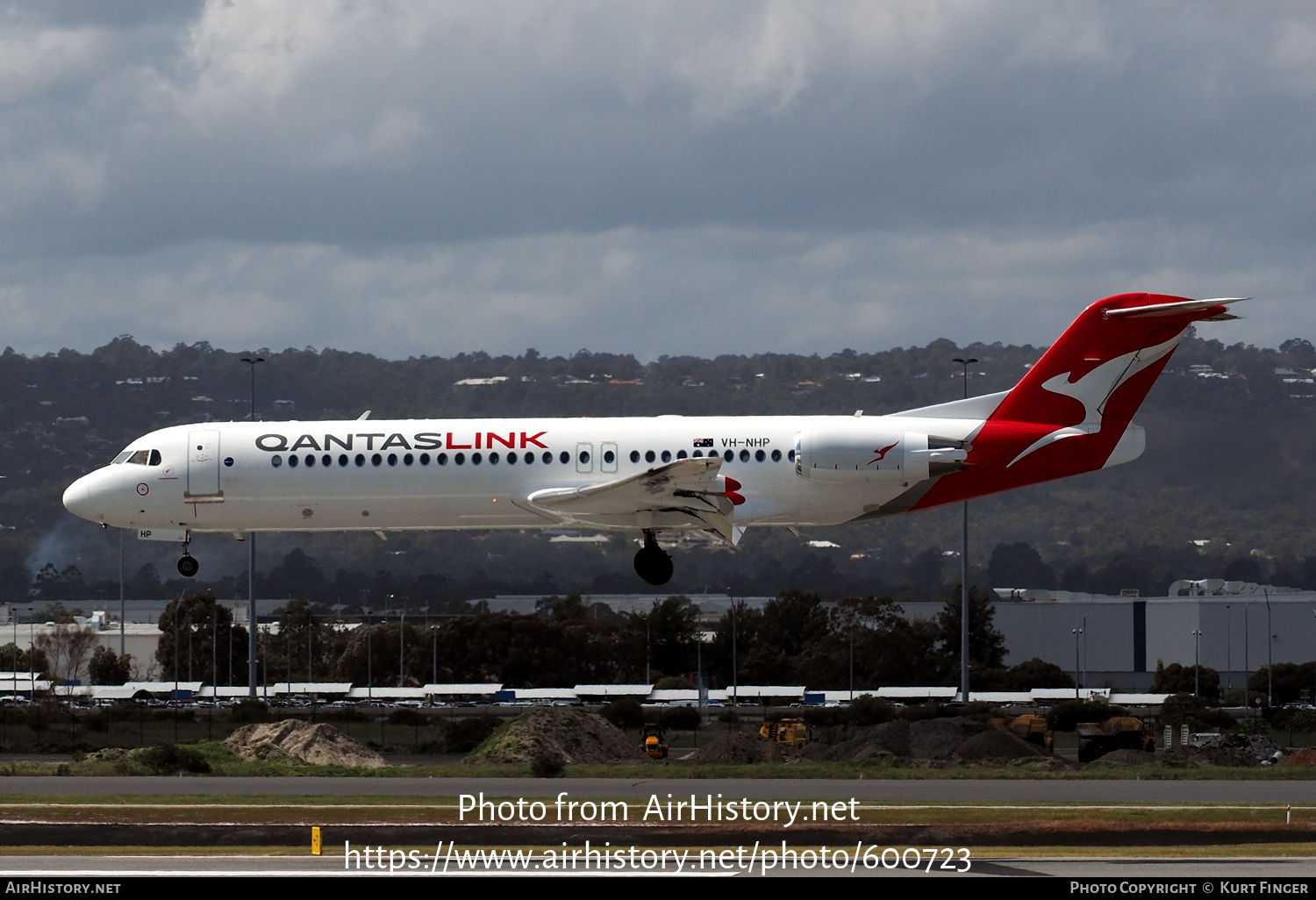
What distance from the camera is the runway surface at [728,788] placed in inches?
1268

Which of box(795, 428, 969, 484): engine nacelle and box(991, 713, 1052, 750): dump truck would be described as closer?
box(795, 428, 969, 484): engine nacelle

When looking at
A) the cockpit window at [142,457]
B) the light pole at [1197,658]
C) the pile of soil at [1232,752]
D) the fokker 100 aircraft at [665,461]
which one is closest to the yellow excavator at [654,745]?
the fokker 100 aircraft at [665,461]

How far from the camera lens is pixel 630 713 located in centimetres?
5456

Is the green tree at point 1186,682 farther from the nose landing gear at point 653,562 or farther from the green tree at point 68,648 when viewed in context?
the green tree at point 68,648

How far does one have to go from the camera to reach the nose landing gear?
36781 mm

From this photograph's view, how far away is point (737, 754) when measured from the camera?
42.5 metres

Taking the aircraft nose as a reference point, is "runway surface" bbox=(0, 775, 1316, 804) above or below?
below

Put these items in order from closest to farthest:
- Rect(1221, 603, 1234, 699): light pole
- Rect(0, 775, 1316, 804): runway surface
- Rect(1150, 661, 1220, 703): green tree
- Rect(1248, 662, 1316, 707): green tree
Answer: Rect(0, 775, 1316, 804): runway surface, Rect(1248, 662, 1316, 707): green tree, Rect(1150, 661, 1220, 703): green tree, Rect(1221, 603, 1234, 699): light pole

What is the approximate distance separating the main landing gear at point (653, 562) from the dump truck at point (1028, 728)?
15.4 meters

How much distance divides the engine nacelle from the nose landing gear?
3.74 meters

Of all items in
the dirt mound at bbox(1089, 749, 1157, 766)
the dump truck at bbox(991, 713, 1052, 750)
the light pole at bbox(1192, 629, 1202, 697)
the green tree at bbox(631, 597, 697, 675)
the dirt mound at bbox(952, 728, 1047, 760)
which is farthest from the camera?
the green tree at bbox(631, 597, 697, 675)

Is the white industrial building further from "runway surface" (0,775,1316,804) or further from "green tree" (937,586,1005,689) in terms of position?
"runway surface" (0,775,1316,804)

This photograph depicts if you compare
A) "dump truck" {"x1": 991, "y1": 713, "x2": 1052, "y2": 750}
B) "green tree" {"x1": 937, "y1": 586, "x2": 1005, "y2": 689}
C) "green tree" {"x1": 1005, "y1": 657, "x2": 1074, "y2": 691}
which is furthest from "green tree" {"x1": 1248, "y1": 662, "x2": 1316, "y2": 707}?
"dump truck" {"x1": 991, "y1": 713, "x2": 1052, "y2": 750}

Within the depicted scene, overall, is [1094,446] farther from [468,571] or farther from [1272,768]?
[468,571]
